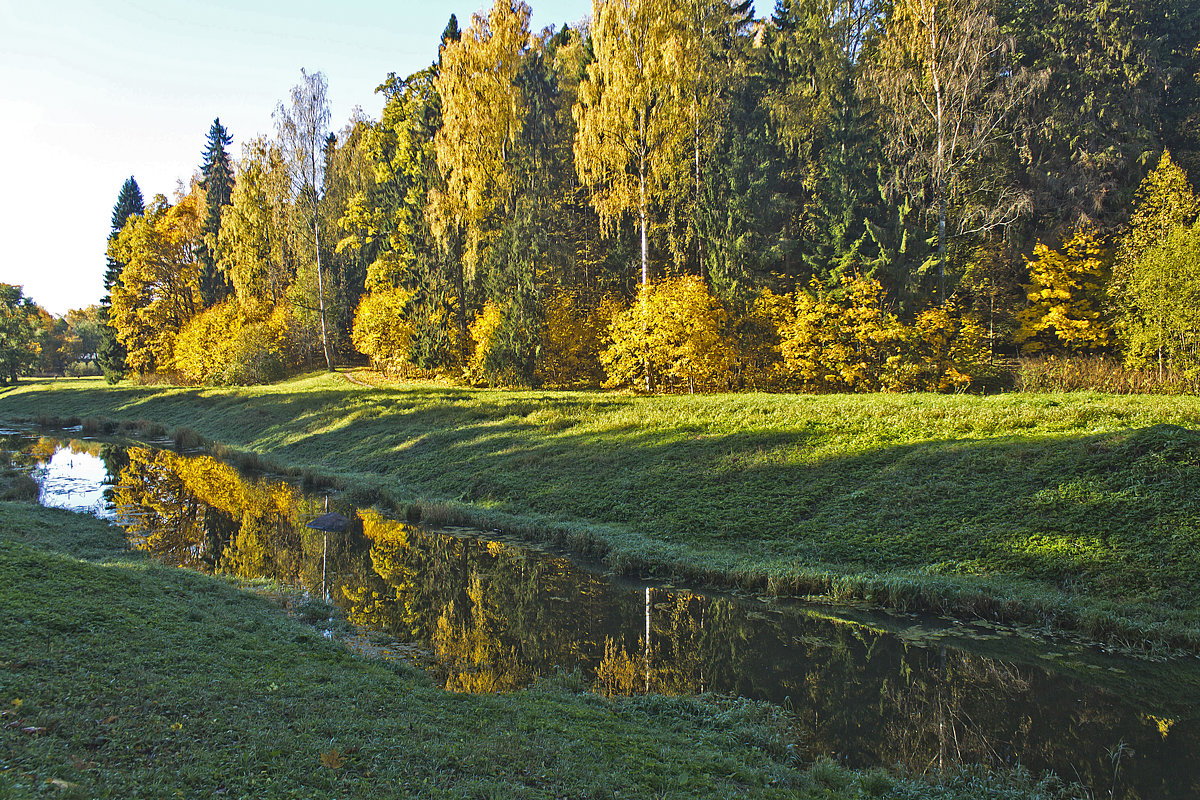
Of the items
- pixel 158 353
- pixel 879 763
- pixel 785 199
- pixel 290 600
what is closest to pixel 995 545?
pixel 879 763

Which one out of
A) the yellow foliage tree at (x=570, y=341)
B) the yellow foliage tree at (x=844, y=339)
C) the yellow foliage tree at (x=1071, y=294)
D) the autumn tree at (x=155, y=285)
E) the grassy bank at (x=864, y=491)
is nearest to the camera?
the grassy bank at (x=864, y=491)

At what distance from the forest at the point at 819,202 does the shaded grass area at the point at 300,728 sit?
1930 cm

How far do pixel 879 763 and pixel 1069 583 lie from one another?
19.9 ft

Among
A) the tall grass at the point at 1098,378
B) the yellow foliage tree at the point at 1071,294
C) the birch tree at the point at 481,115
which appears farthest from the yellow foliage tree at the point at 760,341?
the birch tree at the point at 481,115

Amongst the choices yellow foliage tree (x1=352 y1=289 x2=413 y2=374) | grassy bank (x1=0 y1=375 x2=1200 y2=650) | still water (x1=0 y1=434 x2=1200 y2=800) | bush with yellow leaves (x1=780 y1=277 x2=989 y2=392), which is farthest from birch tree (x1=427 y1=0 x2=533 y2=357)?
still water (x1=0 y1=434 x2=1200 y2=800)

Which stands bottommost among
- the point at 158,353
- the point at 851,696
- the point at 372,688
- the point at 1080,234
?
the point at 851,696

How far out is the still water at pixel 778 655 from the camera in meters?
6.99

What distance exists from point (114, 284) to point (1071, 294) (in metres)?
67.8

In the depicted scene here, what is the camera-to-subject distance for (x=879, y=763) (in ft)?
21.9

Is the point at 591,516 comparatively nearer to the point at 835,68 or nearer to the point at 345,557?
the point at 345,557

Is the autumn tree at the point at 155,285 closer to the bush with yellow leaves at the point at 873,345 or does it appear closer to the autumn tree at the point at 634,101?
the autumn tree at the point at 634,101

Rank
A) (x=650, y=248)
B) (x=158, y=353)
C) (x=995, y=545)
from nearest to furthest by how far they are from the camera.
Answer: (x=995, y=545) → (x=650, y=248) → (x=158, y=353)

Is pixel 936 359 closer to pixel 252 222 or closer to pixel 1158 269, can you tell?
pixel 1158 269

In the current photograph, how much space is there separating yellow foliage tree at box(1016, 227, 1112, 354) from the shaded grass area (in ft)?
82.9
